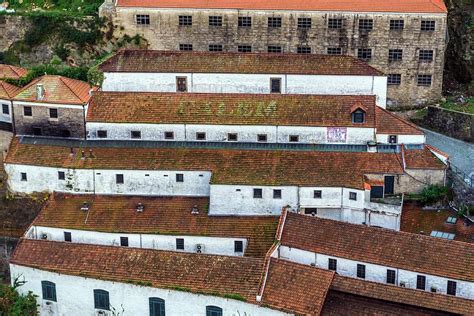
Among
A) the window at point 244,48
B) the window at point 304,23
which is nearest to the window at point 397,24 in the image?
the window at point 304,23

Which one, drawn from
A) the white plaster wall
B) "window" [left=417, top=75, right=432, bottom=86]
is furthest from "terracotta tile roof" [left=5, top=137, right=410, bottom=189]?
"window" [left=417, top=75, right=432, bottom=86]

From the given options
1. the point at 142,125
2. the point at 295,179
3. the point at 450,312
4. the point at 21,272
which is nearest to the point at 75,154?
the point at 142,125

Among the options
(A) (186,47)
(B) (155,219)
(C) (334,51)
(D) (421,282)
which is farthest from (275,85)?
(D) (421,282)

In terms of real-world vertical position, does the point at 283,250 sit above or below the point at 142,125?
below

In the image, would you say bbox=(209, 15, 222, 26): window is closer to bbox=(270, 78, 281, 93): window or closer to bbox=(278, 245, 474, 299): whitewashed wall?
bbox=(270, 78, 281, 93): window

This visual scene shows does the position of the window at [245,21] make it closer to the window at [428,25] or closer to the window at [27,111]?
the window at [428,25]

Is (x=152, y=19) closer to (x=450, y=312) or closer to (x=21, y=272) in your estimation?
(x=21, y=272)

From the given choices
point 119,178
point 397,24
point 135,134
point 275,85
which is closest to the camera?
point 119,178

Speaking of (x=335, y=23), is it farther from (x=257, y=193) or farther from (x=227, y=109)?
(x=257, y=193)
